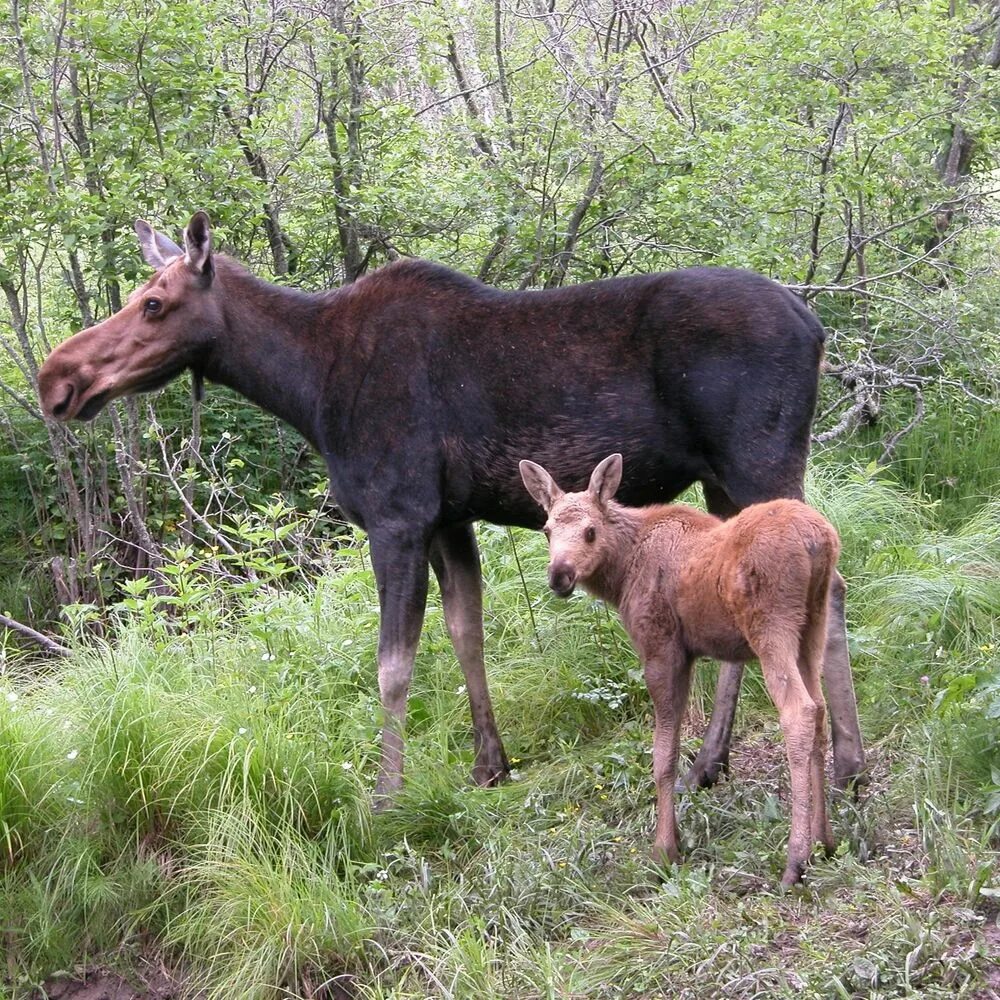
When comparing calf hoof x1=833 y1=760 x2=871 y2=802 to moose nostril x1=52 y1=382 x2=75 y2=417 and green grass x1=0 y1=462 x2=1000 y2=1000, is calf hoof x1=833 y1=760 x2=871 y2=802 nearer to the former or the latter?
green grass x1=0 y1=462 x2=1000 y2=1000

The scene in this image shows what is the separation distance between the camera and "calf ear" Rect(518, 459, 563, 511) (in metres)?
5.34

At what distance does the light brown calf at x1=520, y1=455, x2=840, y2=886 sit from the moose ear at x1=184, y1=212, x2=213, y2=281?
2192 millimetres

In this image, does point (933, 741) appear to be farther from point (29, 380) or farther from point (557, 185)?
point (29, 380)

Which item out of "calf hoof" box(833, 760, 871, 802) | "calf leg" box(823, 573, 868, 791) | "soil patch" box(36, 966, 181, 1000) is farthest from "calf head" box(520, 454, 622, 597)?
"soil patch" box(36, 966, 181, 1000)

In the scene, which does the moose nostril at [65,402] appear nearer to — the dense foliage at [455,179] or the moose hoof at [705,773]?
the dense foliage at [455,179]

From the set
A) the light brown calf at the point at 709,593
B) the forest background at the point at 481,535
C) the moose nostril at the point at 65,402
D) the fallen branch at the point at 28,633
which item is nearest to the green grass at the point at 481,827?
the forest background at the point at 481,535

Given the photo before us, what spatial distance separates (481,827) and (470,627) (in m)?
1.16

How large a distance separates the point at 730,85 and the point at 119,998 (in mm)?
8098

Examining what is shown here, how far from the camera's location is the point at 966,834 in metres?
4.83

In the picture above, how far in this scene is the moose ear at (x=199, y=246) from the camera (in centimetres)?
643

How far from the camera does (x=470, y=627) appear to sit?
21.7 ft

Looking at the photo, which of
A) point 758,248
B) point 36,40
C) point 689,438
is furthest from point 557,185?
point 689,438

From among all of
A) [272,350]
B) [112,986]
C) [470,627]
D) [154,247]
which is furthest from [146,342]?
[112,986]

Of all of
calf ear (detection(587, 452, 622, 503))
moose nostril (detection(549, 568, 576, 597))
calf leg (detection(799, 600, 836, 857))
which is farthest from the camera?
calf ear (detection(587, 452, 622, 503))
